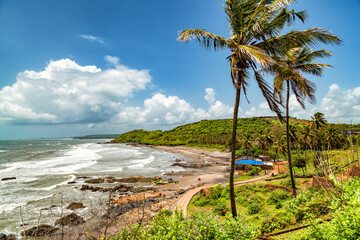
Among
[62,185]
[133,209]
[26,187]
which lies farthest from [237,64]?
[26,187]

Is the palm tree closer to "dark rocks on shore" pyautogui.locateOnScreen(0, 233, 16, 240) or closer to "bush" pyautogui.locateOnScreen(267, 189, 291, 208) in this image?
"bush" pyautogui.locateOnScreen(267, 189, 291, 208)

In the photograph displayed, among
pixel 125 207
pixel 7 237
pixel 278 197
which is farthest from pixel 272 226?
pixel 7 237

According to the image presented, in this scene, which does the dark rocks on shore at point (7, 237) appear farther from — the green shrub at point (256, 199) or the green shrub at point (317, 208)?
the green shrub at point (317, 208)

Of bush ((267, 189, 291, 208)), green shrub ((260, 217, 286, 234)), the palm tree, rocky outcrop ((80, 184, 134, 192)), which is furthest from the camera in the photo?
the palm tree

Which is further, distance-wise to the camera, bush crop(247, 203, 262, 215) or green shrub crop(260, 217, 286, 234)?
bush crop(247, 203, 262, 215)

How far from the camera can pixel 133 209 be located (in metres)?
17.1

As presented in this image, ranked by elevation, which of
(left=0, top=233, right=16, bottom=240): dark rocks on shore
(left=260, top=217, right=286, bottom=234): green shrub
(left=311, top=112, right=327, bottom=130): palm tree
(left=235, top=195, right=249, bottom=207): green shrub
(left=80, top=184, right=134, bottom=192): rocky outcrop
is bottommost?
(left=80, top=184, right=134, bottom=192): rocky outcrop

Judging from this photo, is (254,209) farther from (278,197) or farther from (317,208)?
(317,208)

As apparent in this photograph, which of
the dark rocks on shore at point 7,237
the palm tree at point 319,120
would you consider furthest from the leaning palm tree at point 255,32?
the palm tree at point 319,120

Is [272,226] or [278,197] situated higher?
[272,226]

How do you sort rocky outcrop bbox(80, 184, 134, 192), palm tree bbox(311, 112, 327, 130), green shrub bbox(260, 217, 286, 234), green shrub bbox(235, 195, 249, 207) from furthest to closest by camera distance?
1. palm tree bbox(311, 112, 327, 130)
2. rocky outcrop bbox(80, 184, 134, 192)
3. green shrub bbox(235, 195, 249, 207)
4. green shrub bbox(260, 217, 286, 234)

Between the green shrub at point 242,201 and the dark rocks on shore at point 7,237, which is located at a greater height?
the green shrub at point 242,201

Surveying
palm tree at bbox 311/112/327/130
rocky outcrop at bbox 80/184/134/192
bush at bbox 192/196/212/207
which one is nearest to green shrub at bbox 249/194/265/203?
bush at bbox 192/196/212/207

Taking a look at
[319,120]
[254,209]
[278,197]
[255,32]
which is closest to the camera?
[255,32]
